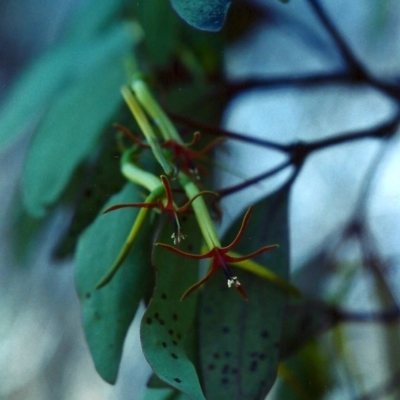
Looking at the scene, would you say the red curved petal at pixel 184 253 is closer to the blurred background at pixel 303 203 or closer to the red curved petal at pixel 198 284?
the red curved petal at pixel 198 284

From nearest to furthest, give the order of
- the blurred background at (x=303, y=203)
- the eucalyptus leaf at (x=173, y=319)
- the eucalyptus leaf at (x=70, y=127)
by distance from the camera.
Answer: the eucalyptus leaf at (x=173, y=319) < the eucalyptus leaf at (x=70, y=127) < the blurred background at (x=303, y=203)

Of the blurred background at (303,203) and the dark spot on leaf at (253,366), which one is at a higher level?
the blurred background at (303,203)

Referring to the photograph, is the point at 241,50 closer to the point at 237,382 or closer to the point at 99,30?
the point at 99,30

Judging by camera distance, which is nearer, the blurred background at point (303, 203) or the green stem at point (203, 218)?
the green stem at point (203, 218)

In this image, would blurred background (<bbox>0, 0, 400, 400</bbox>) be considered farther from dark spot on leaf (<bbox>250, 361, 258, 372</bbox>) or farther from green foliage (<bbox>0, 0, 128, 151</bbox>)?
dark spot on leaf (<bbox>250, 361, 258, 372</bbox>)

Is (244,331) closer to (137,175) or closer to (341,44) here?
(137,175)

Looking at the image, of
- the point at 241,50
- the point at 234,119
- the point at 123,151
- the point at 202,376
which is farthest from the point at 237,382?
the point at 241,50

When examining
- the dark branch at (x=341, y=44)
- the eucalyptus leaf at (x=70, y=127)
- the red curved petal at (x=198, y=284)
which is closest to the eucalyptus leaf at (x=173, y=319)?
the red curved petal at (x=198, y=284)
